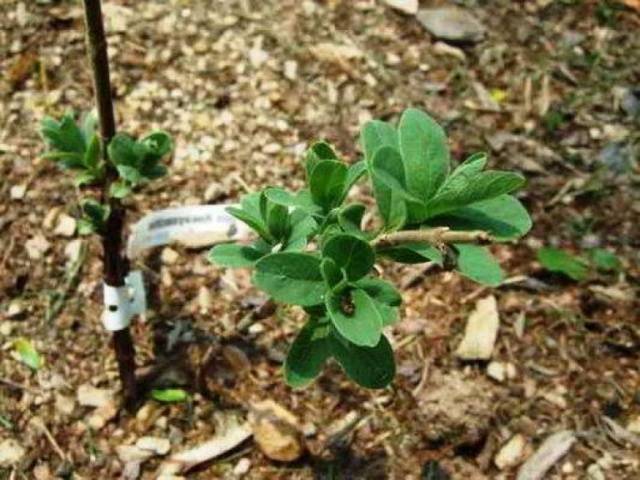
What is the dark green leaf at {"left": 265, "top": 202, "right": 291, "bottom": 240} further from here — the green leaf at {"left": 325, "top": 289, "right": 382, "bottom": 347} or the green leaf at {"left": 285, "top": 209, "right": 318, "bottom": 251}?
the green leaf at {"left": 325, "top": 289, "right": 382, "bottom": 347}

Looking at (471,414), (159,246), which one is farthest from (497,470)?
(159,246)

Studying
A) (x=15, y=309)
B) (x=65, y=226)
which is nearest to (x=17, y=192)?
(x=65, y=226)

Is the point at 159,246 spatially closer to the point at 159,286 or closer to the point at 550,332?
the point at 159,286

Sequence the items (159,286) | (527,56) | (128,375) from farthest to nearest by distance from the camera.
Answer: (527,56)
(159,286)
(128,375)

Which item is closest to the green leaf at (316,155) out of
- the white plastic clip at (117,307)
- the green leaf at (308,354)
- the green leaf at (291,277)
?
the green leaf at (291,277)

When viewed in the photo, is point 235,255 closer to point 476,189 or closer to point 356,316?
point 356,316

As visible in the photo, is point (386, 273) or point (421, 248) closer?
point (421, 248)
